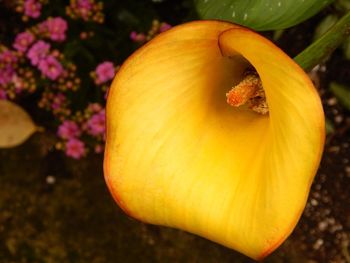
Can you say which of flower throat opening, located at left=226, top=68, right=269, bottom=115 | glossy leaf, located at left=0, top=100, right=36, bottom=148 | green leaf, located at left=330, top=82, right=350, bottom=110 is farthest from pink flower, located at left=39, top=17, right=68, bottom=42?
green leaf, located at left=330, top=82, right=350, bottom=110

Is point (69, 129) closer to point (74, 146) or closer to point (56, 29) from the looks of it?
point (74, 146)

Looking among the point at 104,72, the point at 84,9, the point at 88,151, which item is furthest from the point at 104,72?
the point at 88,151

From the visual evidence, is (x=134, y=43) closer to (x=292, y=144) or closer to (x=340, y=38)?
(x=340, y=38)

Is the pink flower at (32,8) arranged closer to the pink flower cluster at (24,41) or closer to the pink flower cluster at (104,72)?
the pink flower cluster at (24,41)

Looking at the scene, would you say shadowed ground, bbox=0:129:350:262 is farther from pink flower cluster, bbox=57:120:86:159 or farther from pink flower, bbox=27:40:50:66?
pink flower, bbox=27:40:50:66

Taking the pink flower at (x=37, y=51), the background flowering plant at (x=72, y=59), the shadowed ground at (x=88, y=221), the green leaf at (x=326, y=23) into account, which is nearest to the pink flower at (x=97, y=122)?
the background flowering plant at (x=72, y=59)

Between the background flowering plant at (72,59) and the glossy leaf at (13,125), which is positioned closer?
the background flowering plant at (72,59)
